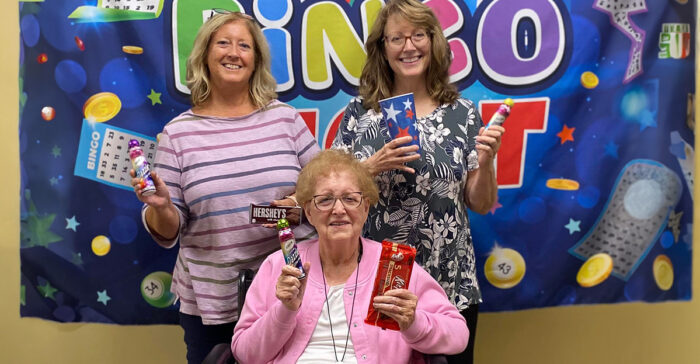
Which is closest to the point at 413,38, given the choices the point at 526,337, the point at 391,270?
the point at 391,270

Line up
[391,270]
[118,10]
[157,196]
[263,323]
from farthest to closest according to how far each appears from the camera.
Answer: [118,10]
[157,196]
[263,323]
[391,270]

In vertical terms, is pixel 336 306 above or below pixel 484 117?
below

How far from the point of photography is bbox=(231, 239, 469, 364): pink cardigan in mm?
1633

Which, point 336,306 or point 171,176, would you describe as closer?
point 336,306

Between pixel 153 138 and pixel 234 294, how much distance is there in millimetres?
842

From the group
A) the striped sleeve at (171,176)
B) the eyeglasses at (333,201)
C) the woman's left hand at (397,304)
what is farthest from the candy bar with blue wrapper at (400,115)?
the striped sleeve at (171,176)

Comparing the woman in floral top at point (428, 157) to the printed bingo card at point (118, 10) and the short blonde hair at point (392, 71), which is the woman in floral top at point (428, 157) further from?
the printed bingo card at point (118, 10)

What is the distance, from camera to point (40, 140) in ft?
8.32

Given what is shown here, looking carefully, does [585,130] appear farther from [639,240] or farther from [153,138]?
[153,138]

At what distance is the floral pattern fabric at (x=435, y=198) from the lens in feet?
6.45

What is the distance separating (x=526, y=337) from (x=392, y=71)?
1317mm

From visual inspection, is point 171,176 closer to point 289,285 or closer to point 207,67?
point 207,67

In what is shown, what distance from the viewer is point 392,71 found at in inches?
84.7

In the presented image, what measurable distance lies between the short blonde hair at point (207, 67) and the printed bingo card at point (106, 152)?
0.54 metres
